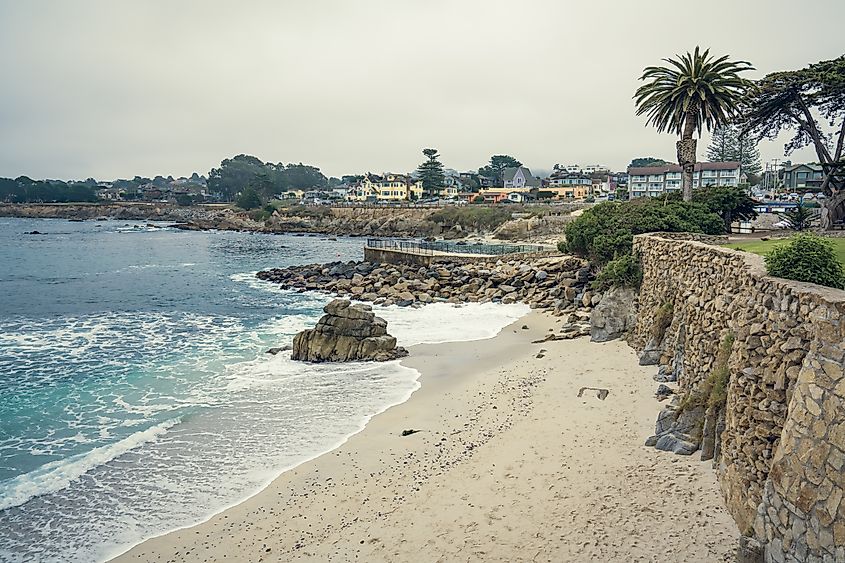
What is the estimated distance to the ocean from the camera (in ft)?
46.2

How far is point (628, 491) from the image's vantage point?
39.8 ft

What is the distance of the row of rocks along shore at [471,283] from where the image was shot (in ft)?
116

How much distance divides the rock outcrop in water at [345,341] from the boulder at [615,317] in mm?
8362

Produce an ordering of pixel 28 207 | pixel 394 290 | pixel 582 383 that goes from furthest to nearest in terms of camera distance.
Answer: pixel 28 207 < pixel 394 290 < pixel 582 383

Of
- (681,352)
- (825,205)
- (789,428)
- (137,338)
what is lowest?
(137,338)

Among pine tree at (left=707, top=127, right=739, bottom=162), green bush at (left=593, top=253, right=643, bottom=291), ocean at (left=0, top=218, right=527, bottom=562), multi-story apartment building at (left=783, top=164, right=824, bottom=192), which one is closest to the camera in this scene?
ocean at (left=0, top=218, right=527, bottom=562)

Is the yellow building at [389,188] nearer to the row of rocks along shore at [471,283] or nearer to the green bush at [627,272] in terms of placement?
the row of rocks along shore at [471,283]

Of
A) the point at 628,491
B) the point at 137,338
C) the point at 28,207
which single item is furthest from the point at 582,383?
the point at 28,207

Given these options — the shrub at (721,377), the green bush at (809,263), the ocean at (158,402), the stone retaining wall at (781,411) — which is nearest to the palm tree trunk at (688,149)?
the ocean at (158,402)

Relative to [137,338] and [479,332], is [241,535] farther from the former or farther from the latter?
[137,338]

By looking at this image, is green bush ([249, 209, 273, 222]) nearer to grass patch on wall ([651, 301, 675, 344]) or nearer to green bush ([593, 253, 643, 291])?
green bush ([593, 253, 643, 291])

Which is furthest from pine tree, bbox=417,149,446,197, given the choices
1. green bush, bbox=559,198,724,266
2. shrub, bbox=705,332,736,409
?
shrub, bbox=705,332,736,409

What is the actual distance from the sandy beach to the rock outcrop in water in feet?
22.8

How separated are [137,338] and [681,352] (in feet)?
88.4
